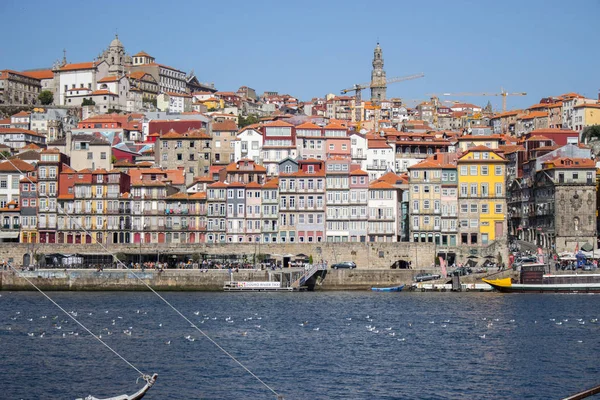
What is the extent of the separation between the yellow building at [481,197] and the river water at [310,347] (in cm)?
1681

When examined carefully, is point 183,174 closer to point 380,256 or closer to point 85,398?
point 380,256

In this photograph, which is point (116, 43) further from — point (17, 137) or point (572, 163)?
point (572, 163)

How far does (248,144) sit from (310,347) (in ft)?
186

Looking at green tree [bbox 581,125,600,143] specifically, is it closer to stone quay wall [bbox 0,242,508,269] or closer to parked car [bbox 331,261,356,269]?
stone quay wall [bbox 0,242,508,269]

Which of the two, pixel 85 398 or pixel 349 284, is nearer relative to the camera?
pixel 85 398

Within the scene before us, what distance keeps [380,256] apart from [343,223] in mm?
6281

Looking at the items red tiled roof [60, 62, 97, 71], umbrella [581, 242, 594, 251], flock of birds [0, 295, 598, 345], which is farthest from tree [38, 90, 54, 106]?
flock of birds [0, 295, 598, 345]

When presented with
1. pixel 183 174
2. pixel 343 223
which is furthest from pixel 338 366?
pixel 183 174

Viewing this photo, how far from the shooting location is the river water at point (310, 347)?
3566cm

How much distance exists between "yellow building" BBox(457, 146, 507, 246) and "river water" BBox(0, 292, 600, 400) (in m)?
16.8

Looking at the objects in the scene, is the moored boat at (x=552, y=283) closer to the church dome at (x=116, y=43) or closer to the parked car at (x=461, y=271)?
the parked car at (x=461, y=271)

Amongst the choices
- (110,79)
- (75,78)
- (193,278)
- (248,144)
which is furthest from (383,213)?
(75,78)

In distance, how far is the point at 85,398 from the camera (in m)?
32.0

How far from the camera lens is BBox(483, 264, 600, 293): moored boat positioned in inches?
2864
